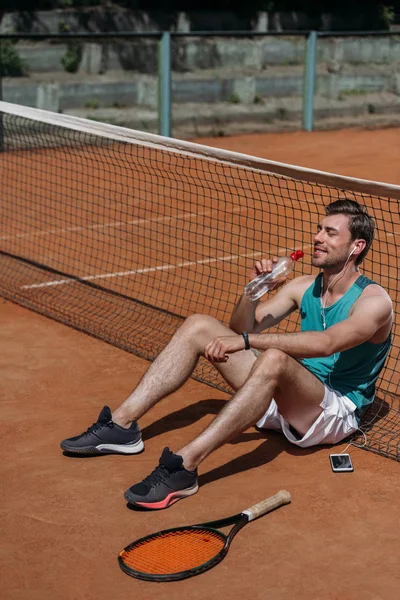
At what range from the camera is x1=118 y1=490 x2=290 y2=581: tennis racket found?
454 cm

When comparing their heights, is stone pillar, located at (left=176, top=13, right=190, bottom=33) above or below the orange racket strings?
above

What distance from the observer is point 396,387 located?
712cm

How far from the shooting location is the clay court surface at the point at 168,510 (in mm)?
4535

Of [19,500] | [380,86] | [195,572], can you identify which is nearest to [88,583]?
[195,572]

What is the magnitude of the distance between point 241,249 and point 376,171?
21.2 ft

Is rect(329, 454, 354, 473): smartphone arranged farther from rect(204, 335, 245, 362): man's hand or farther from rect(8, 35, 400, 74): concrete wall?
rect(8, 35, 400, 74): concrete wall

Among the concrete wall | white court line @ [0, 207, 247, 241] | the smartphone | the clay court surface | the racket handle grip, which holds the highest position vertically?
the concrete wall

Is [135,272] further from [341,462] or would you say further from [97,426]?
[341,462]

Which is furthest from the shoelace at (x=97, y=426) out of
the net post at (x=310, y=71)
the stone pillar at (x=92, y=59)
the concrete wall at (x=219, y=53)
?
the net post at (x=310, y=71)

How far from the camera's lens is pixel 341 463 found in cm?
574

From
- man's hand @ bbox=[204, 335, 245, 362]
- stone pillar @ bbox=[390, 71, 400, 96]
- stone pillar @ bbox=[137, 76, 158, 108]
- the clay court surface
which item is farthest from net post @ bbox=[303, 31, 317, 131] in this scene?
man's hand @ bbox=[204, 335, 245, 362]

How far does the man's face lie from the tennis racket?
5.46ft

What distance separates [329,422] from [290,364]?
0.57m

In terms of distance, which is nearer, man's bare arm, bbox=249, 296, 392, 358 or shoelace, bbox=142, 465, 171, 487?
shoelace, bbox=142, 465, 171, 487
